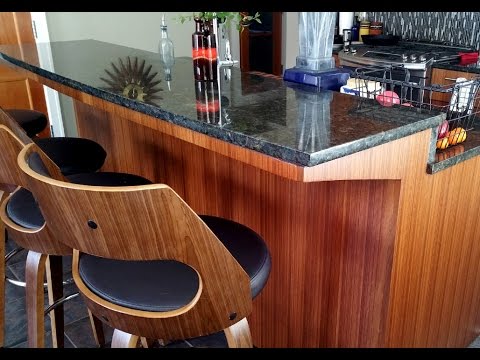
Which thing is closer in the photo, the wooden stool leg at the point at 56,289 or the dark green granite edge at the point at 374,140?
the dark green granite edge at the point at 374,140

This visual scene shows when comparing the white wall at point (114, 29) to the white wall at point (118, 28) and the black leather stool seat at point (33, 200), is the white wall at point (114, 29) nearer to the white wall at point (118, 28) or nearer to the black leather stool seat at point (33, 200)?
the white wall at point (118, 28)

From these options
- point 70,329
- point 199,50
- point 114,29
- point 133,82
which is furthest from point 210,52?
point 114,29

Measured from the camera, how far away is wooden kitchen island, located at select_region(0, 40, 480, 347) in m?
1.03

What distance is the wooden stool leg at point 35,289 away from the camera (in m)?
1.37

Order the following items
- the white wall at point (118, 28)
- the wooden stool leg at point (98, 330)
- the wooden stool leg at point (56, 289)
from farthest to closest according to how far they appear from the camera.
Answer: the white wall at point (118, 28) < the wooden stool leg at point (98, 330) < the wooden stool leg at point (56, 289)

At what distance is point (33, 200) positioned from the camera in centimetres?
149

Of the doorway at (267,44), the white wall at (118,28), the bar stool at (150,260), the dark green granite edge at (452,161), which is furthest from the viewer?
the doorway at (267,44)

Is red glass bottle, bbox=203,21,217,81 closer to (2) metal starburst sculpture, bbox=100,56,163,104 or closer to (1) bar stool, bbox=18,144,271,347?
(2) metal starburst sculpture, bbox=100,56,163,104

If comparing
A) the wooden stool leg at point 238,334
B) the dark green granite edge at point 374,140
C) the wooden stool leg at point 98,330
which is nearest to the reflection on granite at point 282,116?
the dark green granite edge at point 374,140

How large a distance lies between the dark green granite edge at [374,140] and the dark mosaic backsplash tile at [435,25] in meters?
2.76

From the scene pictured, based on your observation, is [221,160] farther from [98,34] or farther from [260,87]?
[98,34]

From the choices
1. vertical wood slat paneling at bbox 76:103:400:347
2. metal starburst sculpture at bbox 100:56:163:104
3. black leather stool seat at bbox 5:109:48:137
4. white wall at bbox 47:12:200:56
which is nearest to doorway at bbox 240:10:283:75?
white wall at bbox 47:12:200:56

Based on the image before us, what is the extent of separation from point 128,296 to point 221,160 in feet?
2.34
